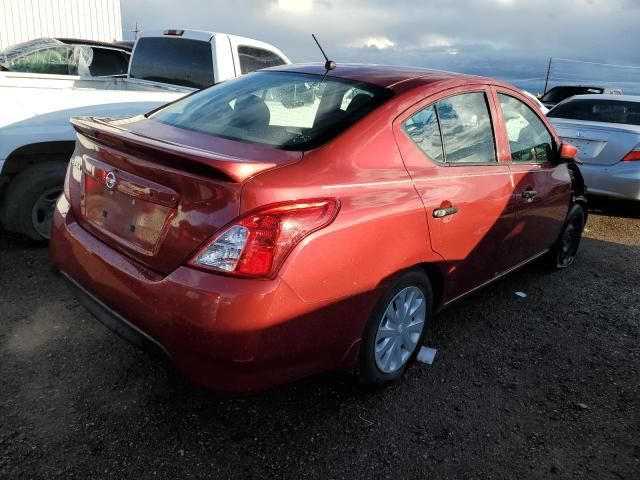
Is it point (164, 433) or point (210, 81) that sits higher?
point (210, 81)

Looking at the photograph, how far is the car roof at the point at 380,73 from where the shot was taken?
2824mm

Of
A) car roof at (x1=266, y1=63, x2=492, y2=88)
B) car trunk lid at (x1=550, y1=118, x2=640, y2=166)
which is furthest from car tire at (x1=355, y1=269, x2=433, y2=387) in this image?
car trunk lid at (x1=550, y1=118, x2=640, y2=166)

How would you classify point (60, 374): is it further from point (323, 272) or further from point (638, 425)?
point (638, 425)

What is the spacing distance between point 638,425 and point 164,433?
7.63ft

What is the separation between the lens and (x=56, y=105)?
3.94m

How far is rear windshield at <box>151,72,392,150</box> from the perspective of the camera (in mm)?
2477

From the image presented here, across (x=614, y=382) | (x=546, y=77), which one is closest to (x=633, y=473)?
(x=614, y=382)

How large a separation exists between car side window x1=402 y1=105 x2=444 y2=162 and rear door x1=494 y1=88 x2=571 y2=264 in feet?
2.45

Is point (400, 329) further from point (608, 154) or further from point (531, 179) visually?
point (608, 154)

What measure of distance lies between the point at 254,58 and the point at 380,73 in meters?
3.27

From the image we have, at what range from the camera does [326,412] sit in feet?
8.50

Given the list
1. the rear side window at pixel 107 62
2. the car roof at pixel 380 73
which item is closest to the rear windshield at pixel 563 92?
the rear side window at pixel 107 62

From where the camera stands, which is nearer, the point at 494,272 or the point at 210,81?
the point at 494,272

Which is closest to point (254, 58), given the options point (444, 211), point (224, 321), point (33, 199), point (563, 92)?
point (33, 199)
